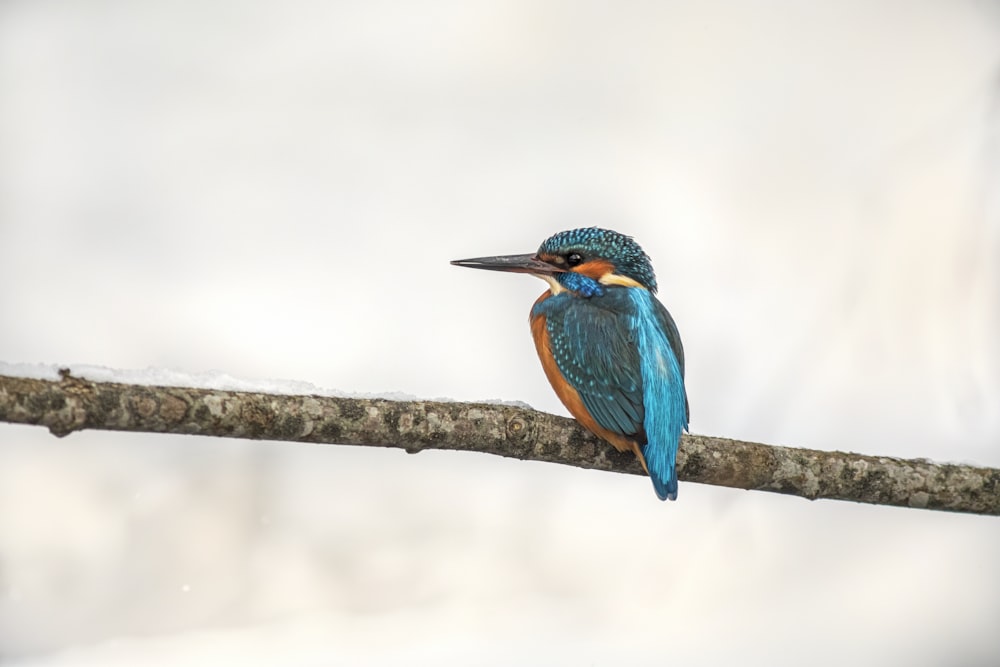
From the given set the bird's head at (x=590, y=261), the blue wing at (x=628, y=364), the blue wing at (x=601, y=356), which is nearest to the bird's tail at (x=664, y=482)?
the blue wing at (x=628, y=364)

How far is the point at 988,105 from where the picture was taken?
3.93m

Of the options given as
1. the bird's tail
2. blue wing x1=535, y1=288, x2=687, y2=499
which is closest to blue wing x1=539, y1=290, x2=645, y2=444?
blue wing x1=535, y1=288, x2=687, y2=499

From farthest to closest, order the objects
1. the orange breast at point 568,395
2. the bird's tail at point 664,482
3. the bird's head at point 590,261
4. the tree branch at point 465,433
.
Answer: the bird's head at point 590,261 < the orange breast at point 568,395 < the bird's tail at point 664,482 < the tree branch at point 465,433

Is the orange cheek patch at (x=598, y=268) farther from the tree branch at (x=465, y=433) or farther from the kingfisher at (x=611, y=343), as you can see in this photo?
the tree branch at (x=465, y=433)

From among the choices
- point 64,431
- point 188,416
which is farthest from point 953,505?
point 64,431

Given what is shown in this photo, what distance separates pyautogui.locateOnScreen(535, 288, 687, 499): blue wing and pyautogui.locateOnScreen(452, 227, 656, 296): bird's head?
0.07 m

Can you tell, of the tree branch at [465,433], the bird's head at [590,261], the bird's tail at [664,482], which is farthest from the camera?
the bird's head at [590,261]

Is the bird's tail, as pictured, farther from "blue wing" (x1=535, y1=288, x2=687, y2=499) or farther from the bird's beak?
the bird's beak

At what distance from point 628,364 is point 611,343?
3.0 inches

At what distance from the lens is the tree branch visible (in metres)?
1.67

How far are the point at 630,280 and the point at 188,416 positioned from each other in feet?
4.49

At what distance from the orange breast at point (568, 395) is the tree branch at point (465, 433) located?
0.04 metres

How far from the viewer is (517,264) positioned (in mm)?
2758

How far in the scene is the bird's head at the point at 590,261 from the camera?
2.70m
